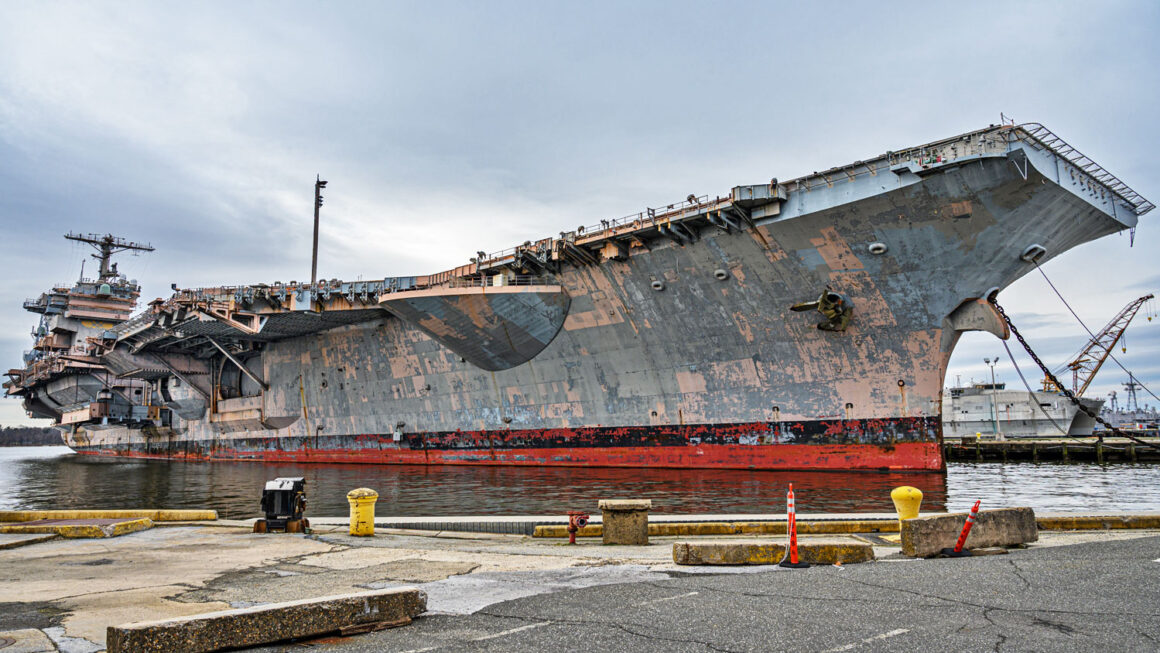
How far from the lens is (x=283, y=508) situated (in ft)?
28.9

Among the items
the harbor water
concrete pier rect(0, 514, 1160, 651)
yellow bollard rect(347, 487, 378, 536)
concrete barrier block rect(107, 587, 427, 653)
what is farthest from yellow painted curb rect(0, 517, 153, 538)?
concrete barrier block rect(107, 587, 427, 653)

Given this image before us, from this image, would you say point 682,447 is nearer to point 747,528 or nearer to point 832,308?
point 832,308

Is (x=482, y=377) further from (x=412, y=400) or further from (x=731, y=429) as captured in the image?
(x=731, y=429)

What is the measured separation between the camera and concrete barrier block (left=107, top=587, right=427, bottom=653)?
326 centimetres

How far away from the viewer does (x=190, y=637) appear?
11.0 feet

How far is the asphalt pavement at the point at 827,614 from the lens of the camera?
343 centimetres

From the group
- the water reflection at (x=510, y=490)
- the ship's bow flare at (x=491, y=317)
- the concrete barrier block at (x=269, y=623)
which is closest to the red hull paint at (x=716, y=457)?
the water reflection at (x=510, y=490)

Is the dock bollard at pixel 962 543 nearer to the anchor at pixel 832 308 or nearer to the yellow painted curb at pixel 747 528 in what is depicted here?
the yellow painted curb at pixel 747 528

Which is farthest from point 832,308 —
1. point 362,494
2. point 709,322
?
point 362,494

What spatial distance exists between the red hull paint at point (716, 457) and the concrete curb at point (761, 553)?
13.9m

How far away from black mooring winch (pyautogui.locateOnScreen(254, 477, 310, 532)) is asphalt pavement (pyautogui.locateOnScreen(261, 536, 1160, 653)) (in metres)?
5.11

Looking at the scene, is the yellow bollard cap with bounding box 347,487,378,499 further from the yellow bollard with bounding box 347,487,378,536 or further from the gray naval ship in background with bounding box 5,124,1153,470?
the gray naval ship in background with bounding box 5,124,1153,470

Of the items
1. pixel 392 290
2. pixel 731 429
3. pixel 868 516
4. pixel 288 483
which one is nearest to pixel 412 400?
pixel 392 290

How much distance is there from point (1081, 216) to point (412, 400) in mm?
22549
